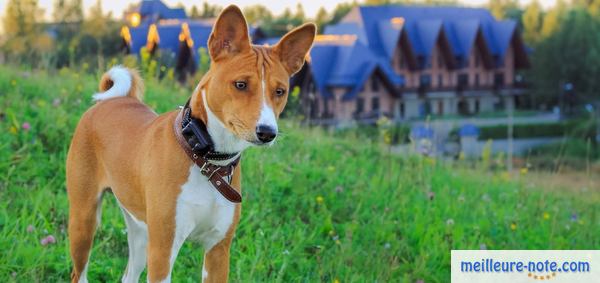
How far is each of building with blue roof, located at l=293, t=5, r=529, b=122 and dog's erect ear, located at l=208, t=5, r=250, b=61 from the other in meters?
18.0

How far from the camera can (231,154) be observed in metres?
2.99

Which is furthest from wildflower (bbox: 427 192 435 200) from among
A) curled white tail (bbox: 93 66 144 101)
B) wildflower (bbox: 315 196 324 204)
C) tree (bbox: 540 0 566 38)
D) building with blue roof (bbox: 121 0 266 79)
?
tree (bbox: 540 0 566 38)

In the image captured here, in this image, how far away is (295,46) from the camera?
10.0 feet

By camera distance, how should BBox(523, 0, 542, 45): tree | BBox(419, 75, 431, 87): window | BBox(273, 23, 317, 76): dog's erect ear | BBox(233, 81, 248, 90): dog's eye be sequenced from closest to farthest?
BBox(233, 81, 248, 90): dog's eye
BBox(273, 23, 317, 76): dog's erect ear
BBox(419, 75, 431, 87): window
BBox(523, 0, 542, 45): tree

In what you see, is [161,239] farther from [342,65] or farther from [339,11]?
[339,11]

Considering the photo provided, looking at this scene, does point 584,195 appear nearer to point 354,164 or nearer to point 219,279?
point 354,164

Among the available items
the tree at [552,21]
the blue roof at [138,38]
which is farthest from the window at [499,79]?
the blue roof at [138,38]

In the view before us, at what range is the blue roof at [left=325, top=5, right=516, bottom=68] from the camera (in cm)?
2678

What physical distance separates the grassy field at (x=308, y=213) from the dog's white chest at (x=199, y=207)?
0.68 meters

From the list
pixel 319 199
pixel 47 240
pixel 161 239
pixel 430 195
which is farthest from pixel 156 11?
pixel 161 239

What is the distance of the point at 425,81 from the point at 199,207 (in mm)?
25842

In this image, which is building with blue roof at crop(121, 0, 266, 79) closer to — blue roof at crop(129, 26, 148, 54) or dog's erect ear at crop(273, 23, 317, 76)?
blue roof at crop(129, 26, 148, 54)

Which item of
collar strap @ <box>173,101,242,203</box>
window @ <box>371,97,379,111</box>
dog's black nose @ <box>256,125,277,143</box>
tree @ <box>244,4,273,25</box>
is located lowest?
window @ <box>371,97,379,111</box>

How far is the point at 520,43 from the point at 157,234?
1167 inches
